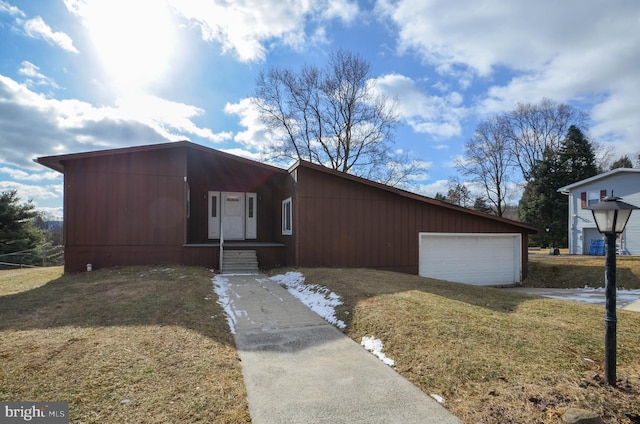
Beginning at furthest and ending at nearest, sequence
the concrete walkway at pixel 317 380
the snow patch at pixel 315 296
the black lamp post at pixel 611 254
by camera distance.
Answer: the snow patch at pixel 315 296 < the black lamp post at pixel 611 254 < the concrete walkway at pixel 317 380

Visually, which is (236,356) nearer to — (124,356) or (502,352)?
(124,356)

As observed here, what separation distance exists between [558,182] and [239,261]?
30.4m

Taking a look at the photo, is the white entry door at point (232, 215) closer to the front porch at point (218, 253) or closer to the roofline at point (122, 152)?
the front porch at point (218, 253)

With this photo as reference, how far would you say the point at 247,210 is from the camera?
13.6 metres

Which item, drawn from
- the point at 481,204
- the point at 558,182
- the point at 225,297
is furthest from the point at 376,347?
the point at 481,204

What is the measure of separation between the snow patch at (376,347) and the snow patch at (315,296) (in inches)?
26.6

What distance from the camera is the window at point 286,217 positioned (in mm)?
11508

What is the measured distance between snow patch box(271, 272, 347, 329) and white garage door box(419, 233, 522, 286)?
526cm

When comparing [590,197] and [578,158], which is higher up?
[578,158]

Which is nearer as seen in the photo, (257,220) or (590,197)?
(257,220)

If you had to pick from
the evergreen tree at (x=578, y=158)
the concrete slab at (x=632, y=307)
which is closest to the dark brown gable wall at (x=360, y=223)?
the concrete slab at (x=632, y=307)

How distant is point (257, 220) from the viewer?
538 inches

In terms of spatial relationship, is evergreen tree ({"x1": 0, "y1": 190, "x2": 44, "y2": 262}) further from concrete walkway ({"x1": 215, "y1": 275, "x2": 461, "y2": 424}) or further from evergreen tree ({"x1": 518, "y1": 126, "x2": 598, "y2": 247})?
evergreen tree ({"x1": 518, "y1": 126, "x2": 598, "y2": 247})

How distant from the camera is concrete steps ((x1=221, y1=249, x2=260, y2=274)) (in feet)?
35.2
